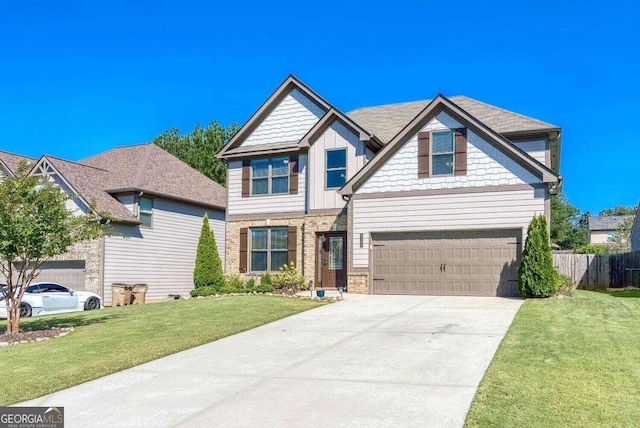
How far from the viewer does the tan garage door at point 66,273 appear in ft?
78.2

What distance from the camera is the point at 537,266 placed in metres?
16.2

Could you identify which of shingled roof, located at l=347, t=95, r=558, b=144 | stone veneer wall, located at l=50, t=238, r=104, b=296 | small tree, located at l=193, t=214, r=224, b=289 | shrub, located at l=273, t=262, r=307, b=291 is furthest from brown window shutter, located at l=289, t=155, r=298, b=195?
stone veneer wall, located at l=50, t=238, r=104, b=296

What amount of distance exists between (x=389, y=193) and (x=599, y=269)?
945 centimetres

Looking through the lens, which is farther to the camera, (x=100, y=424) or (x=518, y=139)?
(x=518, y=139)

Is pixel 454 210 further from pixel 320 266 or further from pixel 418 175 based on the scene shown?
pixel 320 266

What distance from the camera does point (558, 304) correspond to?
14.9 metres

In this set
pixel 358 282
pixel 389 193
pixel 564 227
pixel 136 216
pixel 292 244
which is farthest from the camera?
pixel 564 227

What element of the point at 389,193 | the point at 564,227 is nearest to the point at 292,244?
the point at 389,193

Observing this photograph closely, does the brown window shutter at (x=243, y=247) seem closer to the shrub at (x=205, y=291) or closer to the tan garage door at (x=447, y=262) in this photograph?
the shrub at (x=205, y=291)

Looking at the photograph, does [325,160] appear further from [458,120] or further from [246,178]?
[458,120]

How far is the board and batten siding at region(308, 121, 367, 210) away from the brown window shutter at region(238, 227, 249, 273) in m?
3.15

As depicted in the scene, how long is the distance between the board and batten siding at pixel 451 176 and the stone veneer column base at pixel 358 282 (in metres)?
2.90

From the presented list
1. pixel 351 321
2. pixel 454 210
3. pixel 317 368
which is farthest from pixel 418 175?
pixel 317 368

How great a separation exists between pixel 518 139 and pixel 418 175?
4440 millimetres
